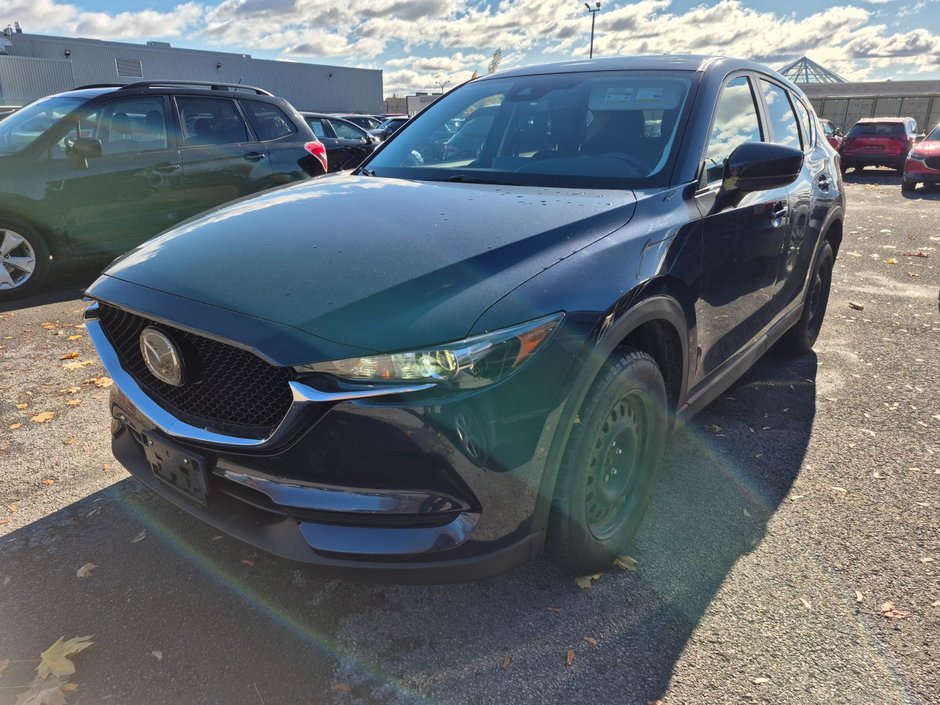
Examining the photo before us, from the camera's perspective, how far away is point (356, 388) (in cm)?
173

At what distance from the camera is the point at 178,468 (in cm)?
207

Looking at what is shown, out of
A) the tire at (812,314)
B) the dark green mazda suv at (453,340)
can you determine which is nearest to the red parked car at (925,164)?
the tire at (812,314)

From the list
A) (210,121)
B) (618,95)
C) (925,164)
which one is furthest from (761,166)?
(925,164)

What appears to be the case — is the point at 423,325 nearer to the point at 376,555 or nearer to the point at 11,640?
the point at 376,555

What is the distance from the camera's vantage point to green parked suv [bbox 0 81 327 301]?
587cm

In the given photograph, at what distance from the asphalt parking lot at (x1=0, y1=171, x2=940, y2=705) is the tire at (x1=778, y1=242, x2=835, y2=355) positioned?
1.01 metres

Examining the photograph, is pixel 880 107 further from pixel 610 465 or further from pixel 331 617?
pixel 331 617

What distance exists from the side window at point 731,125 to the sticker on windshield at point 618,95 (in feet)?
1.27

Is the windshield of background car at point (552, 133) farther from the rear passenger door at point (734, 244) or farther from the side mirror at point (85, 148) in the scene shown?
the side mirror at point (85, 148)

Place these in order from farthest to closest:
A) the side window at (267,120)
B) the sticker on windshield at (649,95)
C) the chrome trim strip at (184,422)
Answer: the side window at (267,120)
the sticker on windshield at (649,95)
the chrome trim strip at (184,422)

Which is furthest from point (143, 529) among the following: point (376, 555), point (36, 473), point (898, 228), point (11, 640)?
point (898, 228)

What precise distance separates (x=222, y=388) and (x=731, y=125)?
2.53 meters

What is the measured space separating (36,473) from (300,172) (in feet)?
16.1

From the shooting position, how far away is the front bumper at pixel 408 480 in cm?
174
